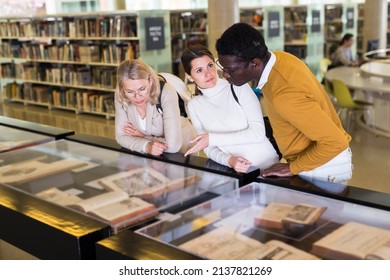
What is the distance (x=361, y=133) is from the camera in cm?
775

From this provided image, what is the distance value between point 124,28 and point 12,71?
12.9ft

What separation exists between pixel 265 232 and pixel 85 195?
85 cm

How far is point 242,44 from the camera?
2.10 meters

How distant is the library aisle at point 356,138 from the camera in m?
5.61

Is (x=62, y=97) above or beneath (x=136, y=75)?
beneath

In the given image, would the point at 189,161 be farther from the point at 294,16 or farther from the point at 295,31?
the point at 294,16

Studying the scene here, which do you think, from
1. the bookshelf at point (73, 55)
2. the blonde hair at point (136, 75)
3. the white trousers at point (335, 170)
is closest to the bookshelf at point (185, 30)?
the bookshelf at point (73, 55)

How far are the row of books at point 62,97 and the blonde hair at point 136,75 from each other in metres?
6.50

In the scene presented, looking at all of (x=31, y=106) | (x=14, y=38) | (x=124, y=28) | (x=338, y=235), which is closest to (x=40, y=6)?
(x=14, y=38)

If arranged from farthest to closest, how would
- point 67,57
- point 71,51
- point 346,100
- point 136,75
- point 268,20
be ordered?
point 268,20, point 67,57, point 71,51, point 346,100, point 136,75

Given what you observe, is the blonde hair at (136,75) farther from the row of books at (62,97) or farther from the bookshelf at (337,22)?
the bookshelf at (337,22)

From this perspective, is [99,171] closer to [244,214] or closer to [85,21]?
[244,214]

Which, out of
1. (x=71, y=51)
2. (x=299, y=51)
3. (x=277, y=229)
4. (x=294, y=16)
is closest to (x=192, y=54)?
(x=277, y=229)
